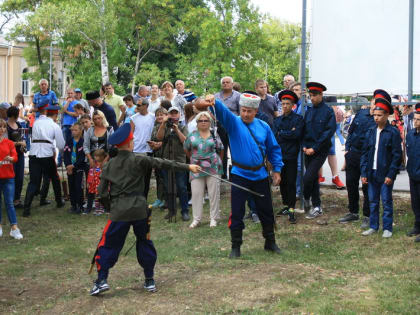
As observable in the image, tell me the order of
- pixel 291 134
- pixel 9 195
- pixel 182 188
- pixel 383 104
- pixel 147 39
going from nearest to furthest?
pixel 383 104 → pixel 9 195 → pixel 291 134 → pixel 182 188 → pixel 147 39

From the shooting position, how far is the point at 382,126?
859 centimetres

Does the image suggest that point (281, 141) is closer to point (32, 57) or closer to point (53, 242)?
point (53, 242)

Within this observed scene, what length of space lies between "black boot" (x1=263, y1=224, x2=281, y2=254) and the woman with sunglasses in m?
1.97

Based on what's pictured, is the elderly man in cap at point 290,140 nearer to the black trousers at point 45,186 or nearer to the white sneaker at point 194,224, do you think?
the white sneaker at point 194,224

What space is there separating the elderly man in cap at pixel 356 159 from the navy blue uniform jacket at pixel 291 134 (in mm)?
865

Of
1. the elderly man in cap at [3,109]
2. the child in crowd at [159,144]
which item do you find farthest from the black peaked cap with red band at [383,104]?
the elderly man in cap at [3,109]

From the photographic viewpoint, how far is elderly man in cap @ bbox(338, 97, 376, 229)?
30.5ft

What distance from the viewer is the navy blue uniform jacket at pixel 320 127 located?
9.53 metres

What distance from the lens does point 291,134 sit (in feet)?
32.2

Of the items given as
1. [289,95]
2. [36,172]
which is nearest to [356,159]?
[289,95]

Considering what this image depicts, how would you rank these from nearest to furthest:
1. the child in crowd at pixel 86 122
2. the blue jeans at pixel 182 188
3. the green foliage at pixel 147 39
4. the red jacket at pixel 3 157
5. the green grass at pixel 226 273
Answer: the green grass at pixel 226 273, the red jacket at pixel 3 157, the blue jeans at pixel 182 188, the child in crowd at pixel 86 122, the green foliage at pixel 147 39

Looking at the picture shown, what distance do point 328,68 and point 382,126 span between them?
2.29 meters

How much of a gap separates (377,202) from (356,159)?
3.26ft

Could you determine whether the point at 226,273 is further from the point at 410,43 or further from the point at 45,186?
the point at 45,186
